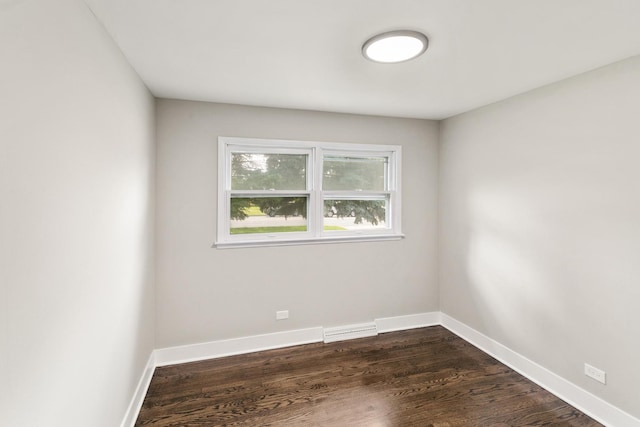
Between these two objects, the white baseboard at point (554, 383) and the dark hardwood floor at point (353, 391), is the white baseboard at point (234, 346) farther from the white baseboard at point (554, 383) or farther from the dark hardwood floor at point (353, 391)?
the white baseboard at point (554, 383)

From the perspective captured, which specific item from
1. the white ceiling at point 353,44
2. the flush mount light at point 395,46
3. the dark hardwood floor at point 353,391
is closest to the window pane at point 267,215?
the white ceiling at point 353,44

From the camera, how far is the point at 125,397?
1969 mm

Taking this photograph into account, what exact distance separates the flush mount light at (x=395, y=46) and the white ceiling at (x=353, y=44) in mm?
43

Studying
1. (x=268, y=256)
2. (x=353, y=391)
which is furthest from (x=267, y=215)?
(x=353, y=391)

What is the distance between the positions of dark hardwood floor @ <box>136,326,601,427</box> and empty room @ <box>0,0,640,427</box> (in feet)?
0.07

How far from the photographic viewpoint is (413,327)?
11.9ft

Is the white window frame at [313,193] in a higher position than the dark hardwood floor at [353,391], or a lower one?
higher

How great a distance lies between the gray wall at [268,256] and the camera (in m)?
2.83

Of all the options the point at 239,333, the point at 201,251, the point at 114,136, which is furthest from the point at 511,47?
the point at 239,333

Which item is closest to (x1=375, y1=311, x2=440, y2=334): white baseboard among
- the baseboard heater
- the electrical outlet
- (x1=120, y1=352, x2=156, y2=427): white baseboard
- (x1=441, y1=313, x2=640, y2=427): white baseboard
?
the baseboard heater

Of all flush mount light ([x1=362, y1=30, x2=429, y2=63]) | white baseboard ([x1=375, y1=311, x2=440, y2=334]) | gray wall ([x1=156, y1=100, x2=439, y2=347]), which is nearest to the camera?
flush mount light ([x1=362, y1=30, x2=429, y2=63])

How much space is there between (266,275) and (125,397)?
1.43 m

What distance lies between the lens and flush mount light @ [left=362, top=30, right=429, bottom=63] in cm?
166

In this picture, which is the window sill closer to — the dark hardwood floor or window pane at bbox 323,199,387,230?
window pane at bbox 323,199,387,230
